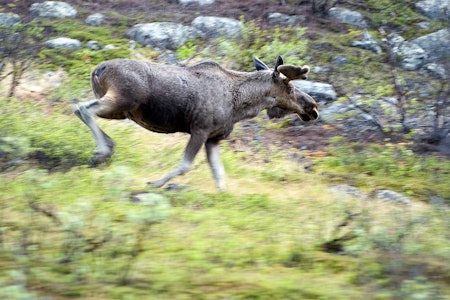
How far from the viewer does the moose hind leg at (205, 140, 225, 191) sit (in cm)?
1080

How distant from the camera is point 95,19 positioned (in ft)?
71.9

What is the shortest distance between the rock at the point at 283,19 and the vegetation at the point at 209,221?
8.80m

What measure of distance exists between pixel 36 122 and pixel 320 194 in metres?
4.78

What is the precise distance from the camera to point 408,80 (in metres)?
18.9

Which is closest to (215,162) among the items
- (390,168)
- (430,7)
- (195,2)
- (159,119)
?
(159,119)

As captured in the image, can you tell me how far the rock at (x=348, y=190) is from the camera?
1102 cm

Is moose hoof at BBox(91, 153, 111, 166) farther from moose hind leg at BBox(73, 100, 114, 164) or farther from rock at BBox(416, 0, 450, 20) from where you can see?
rock at BBox(416, 0, 450, 20)

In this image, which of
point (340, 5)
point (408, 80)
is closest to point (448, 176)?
point (408, 80)

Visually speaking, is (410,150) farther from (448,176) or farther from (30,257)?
(30,257)

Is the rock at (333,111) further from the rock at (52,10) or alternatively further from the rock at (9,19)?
the rock at (52,10)

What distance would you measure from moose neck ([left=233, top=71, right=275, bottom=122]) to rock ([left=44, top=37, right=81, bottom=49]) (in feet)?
29.7

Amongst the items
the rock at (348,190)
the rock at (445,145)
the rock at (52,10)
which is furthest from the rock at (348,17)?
the rock at (348,190)

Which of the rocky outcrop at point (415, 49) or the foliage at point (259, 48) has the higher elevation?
the foliage at point (259, 48)

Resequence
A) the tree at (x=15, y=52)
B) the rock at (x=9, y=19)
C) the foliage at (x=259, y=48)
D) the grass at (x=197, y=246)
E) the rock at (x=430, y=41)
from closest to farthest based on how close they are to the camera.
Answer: the grass at (x=197, y=246) < the tree at (x=15, y=52) < the foliage at (x=259, y=48) < the rock at (x=430, y=41) < the rock at (x=9, y=19)
